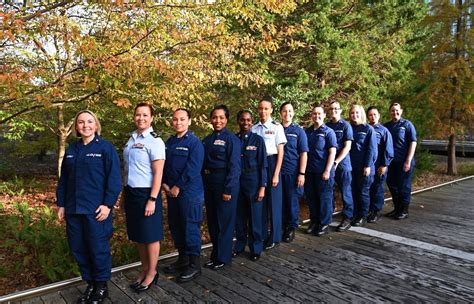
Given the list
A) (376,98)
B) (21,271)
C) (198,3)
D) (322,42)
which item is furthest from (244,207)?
(376,98)

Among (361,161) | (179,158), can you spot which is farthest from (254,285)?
(361,161)

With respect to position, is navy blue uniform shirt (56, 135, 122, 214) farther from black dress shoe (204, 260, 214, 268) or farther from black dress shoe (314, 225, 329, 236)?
black dress shoe (314, 225, 329, 236)

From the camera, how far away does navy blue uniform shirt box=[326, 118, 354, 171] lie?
5031mm

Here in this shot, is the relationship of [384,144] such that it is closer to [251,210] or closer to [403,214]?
[403,214]

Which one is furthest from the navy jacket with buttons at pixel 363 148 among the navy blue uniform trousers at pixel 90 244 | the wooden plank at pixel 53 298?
the wooden plank at pixel 53 298

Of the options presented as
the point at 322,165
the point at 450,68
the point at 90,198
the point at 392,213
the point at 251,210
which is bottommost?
the point at 392,213

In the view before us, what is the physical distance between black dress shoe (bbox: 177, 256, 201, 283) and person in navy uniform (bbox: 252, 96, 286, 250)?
1.03 meters

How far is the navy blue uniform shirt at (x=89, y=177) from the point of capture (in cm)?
293

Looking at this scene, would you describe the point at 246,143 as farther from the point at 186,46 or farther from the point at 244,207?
the point at 186,46

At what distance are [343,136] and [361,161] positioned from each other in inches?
24.2

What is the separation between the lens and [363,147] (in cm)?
531

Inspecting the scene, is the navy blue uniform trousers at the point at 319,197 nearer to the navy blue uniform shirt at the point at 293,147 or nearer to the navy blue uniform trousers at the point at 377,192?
the navy blue uniform shirt at the point at 293,147

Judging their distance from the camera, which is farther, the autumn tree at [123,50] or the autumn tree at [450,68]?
the autumn tree at [450,68]

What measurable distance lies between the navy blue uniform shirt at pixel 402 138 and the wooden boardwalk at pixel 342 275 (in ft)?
4.21
